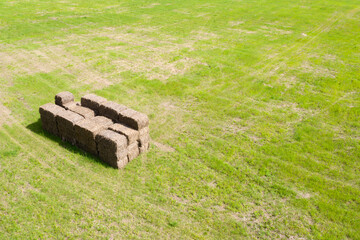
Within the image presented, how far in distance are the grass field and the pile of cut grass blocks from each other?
465mm

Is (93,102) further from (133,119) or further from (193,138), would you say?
(193,138)

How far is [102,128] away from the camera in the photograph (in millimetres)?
11250

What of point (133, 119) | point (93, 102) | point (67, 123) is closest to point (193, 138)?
point (133, 119)

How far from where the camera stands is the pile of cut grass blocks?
35.0ft

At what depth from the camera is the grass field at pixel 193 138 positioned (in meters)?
8.92

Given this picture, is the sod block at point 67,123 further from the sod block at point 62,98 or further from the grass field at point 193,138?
the sod block at point 62,98

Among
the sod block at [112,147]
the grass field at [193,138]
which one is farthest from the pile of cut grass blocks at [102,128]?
the grass field at [193,138]

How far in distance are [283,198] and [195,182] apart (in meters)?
3.17

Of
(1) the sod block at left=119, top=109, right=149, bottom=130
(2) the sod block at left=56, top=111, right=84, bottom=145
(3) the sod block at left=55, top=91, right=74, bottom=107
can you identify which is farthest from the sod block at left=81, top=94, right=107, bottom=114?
(1) the sod block at left=119, top=109, right=149, bottom=130

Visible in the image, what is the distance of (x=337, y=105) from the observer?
627 inches

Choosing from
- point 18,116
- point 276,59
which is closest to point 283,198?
point 18,116

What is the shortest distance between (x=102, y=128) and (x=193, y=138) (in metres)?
4.18

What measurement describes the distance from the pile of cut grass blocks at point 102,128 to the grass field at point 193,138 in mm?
465

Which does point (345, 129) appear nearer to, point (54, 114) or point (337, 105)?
point (337, 105)
